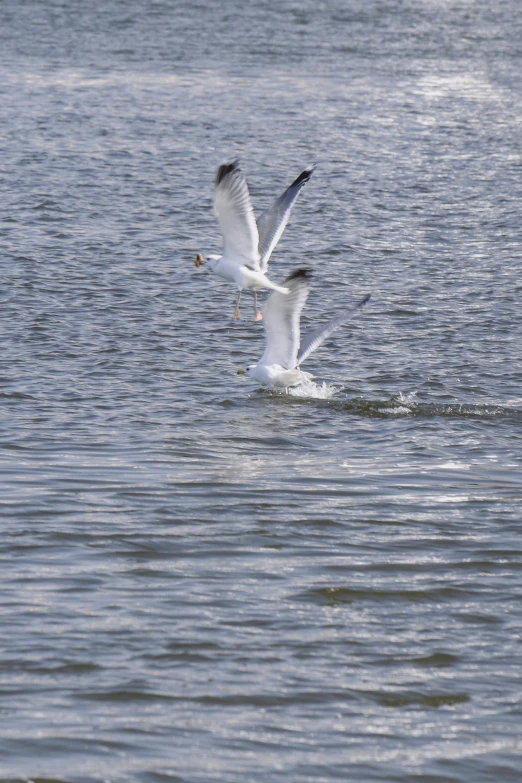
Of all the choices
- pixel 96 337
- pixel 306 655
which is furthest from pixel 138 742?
pixel 96 337

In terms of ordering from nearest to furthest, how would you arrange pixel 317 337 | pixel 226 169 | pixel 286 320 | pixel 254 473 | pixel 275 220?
pixel 254 473 < pixel 226 169 < pixel 286 320 < pixel 317 337 < pixel 275 220

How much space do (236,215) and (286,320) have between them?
102cm

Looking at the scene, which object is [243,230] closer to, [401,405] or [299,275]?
[299,275]

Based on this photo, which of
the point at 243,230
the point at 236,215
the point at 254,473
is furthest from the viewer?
the point at 243,230

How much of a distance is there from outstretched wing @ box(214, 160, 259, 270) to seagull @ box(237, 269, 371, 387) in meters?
0.77

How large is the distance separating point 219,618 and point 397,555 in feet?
4.69

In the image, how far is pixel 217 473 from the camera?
30.4 ft

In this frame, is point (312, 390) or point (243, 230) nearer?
point (312, 390)

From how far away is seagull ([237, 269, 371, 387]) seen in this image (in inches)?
442

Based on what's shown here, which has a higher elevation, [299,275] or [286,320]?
[299,275]

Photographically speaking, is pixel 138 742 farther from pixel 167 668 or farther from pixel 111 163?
pixel 111 163

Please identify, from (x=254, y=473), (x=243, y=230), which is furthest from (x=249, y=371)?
(x=254, y=473)

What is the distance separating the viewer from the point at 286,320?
1135 cm

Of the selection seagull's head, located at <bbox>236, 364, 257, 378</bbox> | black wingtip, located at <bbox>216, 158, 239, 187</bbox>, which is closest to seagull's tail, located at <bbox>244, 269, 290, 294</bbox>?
seagull's head, located at <bbox>236, 364, 257, 378</bbox>
